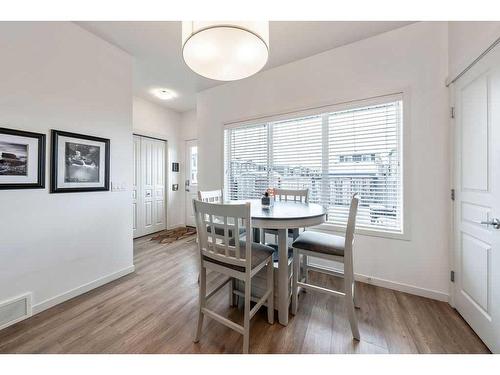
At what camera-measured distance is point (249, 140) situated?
3.21m

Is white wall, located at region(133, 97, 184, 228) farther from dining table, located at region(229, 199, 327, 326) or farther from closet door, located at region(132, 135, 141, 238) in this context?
dining table, located at region(229, 199, 327, 326)

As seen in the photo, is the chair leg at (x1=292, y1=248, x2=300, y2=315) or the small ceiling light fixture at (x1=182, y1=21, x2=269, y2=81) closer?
the small ceiling light fixture at (x1=182, y1=21, x2=269, y2=81)

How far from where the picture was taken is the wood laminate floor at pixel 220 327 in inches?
55.7

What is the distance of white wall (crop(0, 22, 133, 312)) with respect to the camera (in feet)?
5.53

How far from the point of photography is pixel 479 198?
1.50 metres

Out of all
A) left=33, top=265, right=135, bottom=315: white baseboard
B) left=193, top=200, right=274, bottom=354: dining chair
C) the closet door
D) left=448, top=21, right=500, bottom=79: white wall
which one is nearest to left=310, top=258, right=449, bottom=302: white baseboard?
left=193, top=200, right=274, bottom=354: dining chair

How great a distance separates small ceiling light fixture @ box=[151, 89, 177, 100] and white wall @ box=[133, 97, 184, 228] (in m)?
0.46

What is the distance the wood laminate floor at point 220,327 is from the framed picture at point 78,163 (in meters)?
1.12

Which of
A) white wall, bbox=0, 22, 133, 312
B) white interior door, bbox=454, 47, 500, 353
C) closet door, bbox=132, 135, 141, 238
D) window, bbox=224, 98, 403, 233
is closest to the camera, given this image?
white interior door, bbox=454, 47, 500, 353

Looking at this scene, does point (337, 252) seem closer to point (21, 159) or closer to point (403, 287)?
point (403, 287)

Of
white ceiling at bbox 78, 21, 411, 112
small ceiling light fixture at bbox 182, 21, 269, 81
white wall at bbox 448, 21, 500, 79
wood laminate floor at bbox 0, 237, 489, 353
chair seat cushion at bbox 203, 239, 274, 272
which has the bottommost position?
wood laminate floor at bbox 0, 237, 489, 353

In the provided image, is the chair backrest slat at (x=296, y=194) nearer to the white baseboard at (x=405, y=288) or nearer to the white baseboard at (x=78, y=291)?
the white baseboard at (x=405, y=288)

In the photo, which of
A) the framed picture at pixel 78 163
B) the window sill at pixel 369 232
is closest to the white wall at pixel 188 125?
the framed picture at pixel 78 163

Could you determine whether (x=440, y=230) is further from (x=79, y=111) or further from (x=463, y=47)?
(x=79, y=111)
